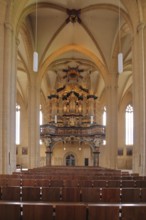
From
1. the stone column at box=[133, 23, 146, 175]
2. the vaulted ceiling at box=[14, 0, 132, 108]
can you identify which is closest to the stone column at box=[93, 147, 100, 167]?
the vaulted ceiling at box=[14, 0, 132, 108]

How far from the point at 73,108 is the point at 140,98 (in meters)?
19.5

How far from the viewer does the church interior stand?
237 inches

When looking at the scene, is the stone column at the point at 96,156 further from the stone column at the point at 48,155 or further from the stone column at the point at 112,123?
the stone column at the point at 112,123

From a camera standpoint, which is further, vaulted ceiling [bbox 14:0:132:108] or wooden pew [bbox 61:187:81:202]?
vaulted ceiling [bbox 14:0:132:108]

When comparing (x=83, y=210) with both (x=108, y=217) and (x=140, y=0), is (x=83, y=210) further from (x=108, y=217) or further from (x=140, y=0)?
(x=140, y=0)

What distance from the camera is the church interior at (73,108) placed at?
602 cm

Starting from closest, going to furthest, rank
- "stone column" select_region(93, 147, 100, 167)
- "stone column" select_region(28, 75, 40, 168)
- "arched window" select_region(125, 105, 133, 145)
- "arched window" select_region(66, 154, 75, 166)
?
1. "stone column" select_region(28, 75, 40, 168)
2. "stone column" select_region(93, 147, 100, 167)
3. "arched window" select_region(66, 154, 75, 166)
4. "arched window" select_region(125, 105, 133, 145)

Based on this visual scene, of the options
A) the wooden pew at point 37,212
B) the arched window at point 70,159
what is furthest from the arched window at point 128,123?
the wooden pew at point 37,212

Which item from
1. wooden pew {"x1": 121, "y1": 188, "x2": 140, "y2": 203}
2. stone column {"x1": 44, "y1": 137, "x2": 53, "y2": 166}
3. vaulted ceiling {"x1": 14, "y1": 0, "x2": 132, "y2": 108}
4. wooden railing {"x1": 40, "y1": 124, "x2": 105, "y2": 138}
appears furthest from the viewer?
stone column {"x1": 44, "y1": 137, "x2": 53, "y2": 166}

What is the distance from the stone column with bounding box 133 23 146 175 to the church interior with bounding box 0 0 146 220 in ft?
0.16

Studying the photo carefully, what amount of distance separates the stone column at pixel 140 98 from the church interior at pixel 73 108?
0.05 metres

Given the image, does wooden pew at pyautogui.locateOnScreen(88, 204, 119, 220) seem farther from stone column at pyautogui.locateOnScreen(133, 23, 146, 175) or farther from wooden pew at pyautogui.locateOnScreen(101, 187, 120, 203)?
stone column at pyautogui.locateOnScreen(133, 23, 146, 175)

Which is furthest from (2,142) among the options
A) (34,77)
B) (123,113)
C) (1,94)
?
(123,113)

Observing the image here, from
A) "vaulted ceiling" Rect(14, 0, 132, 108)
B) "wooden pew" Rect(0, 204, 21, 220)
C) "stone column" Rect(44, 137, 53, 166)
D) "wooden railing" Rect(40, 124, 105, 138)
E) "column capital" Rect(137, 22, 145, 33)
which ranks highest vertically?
"vaulted ceiling" Rect(14, 0, 132, 108)
